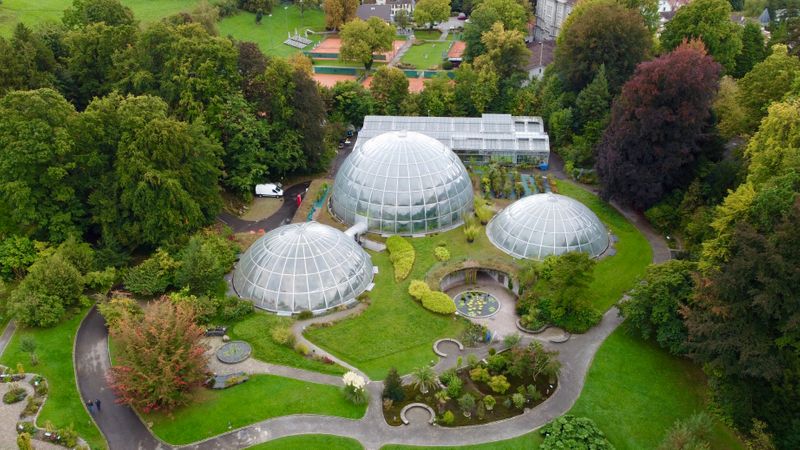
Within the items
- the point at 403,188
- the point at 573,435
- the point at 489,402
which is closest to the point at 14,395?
the point at 489,402

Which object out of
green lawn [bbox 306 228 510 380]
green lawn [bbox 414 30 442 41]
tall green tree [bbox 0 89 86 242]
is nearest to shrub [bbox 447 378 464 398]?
green lawn [bbox 306 228 510 380]

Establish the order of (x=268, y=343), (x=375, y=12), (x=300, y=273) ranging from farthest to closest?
(x=375, y=12) < (x=300, y=273) < (x=268, y=343)

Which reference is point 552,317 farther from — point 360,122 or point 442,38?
point 442,38

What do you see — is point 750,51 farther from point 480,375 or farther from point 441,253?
point 480,375

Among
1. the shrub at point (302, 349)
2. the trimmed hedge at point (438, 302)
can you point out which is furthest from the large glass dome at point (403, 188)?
the shrub at point (302, 349)

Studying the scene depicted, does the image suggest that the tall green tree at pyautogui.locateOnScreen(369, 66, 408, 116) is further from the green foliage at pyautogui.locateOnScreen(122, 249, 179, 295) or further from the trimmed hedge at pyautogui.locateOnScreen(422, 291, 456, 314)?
the green foliage at pyautogui.locateOnScreen(122, 249, 179, 295)

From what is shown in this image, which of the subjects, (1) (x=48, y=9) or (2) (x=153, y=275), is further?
(1) (x=48, y=9)
